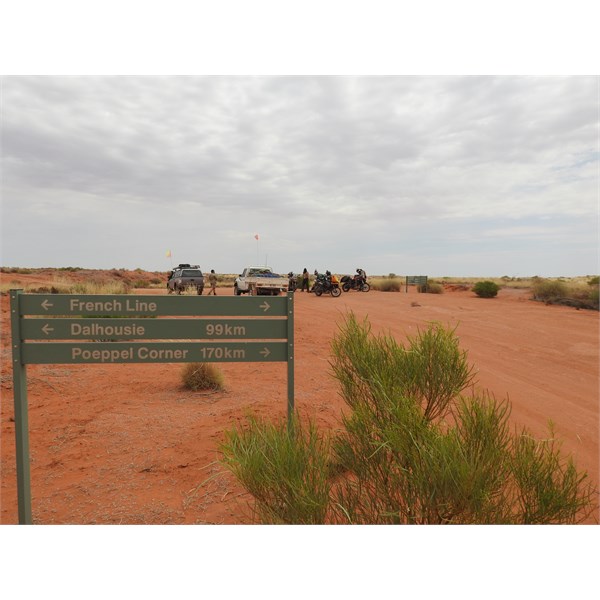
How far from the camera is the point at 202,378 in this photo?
24.8ft

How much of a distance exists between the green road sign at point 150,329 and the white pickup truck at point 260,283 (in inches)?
716

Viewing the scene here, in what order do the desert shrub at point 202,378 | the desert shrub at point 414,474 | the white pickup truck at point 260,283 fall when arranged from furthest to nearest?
the white pickup truck at point 260,283 → the desert shrub at point 202,378 → the desert shrub at point 414,474

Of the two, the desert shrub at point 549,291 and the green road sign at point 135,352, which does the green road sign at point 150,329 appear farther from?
the desert shrub at point 549,291

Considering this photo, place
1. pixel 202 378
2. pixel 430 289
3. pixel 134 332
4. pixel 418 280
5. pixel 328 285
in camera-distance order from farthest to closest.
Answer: pixel 430 289, pixel 418 280, pixel 328 285, pixel 202 378, pixel 134 332

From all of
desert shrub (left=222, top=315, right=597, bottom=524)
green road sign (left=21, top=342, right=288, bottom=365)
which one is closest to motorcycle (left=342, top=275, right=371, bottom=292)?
green road sign (left=21, top=342, right=288, bottom=365)

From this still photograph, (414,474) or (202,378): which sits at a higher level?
(414,474)

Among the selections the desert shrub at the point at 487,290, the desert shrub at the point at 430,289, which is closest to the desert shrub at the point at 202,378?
the desert shrub at the point at 487,290

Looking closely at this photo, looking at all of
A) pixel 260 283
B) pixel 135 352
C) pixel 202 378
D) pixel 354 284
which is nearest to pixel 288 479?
pixel 135 352

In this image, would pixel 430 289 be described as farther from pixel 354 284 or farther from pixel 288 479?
pixel 288 479

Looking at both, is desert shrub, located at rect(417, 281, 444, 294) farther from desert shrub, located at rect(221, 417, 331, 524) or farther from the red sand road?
desert shrub, located at rect(221, 417, 331, 524)

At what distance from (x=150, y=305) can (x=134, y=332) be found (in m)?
0.29

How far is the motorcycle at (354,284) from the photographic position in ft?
104

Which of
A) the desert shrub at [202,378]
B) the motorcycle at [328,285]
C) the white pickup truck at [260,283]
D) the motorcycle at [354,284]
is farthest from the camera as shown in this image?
the motorcycle at [354,284]

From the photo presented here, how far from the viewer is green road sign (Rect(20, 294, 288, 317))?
12.8 feet
